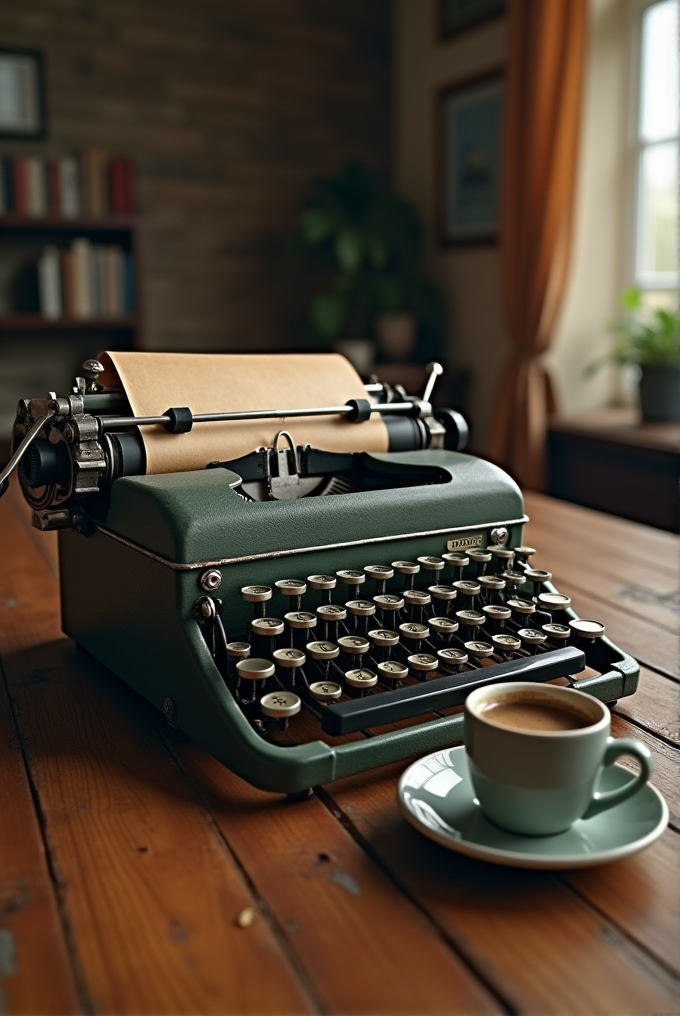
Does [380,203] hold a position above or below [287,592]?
above

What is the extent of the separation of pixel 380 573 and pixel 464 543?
0.18 meters

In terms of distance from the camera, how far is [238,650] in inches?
40.6

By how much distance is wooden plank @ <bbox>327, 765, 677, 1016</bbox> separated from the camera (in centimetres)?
65

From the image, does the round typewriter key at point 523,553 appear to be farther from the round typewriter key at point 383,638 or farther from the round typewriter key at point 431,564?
the round typewriter key at point 383,638

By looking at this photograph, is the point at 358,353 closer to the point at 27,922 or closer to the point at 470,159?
the point at 470,159

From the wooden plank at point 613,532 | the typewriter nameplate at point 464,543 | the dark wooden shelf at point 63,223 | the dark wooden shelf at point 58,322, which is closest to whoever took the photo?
the typewriter nameplate at point 464,543

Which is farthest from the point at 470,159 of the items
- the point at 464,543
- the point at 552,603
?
the point at 552,603

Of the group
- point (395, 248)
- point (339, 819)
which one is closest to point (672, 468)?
point (395, 248)

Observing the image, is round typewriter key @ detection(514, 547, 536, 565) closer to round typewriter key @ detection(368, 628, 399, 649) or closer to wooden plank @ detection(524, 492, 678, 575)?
round typewriter key @ detection(368, 628, 399, 649)

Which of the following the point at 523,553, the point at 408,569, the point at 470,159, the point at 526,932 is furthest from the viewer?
the point at 470,159

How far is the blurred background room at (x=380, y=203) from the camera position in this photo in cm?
399

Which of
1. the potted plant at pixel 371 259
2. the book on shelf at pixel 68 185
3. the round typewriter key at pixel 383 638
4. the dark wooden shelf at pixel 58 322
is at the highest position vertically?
the book on shelf at pixel 68 185

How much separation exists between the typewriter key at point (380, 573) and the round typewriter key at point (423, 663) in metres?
0.11

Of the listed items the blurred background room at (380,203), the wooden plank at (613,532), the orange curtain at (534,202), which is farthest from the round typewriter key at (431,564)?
the orange curtain at (534,202)
